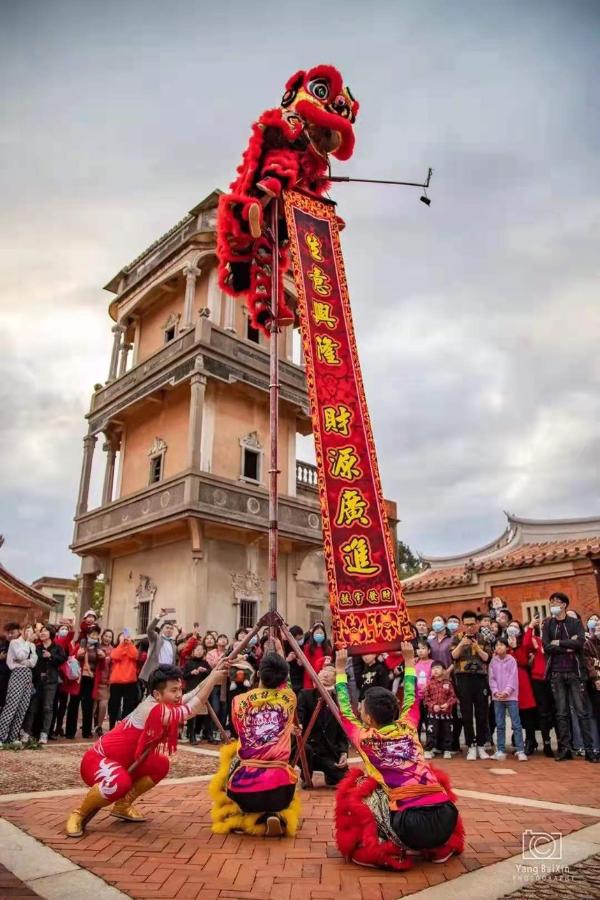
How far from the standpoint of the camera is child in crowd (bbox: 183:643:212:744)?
10.0 meters

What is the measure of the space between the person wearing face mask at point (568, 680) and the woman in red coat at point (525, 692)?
40 cm

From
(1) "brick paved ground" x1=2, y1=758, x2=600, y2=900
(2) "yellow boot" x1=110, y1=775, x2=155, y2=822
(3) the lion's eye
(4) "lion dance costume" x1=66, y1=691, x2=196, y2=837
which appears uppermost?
(3) the lion's eye

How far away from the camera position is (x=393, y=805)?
141 inches

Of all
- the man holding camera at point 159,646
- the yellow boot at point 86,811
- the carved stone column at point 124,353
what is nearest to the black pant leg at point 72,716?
the man holding camera at point 159,646

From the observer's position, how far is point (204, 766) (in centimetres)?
728

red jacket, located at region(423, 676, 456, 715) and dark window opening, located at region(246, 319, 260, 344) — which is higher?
dark window opening, located at region(246, 319, 260, 344)

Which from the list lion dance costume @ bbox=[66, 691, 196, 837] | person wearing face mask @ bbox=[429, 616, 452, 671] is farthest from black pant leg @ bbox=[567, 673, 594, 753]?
lion dance costume @ bbox=[66, 691, 196, 837]

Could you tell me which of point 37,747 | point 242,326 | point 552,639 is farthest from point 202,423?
point 552,639

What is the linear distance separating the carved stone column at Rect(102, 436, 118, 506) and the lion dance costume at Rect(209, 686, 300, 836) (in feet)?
53.0

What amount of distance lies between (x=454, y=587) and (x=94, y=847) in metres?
15.8

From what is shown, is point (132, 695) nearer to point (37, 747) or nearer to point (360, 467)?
point (37, 747)

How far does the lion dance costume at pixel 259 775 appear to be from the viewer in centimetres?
416

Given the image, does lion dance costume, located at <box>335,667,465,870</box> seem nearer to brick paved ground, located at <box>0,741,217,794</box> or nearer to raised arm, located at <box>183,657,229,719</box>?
raised arm, located at <box>183,657,229,719</box>

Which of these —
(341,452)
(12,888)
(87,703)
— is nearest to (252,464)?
(87,703)
